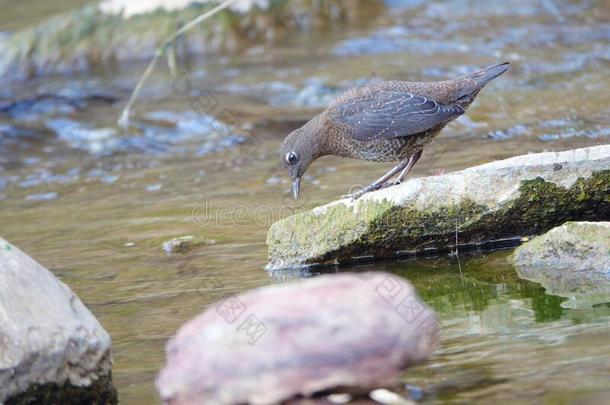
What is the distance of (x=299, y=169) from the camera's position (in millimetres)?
7477

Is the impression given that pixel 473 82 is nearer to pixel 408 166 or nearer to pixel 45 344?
pixel 408 166

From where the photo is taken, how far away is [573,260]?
5664 mm

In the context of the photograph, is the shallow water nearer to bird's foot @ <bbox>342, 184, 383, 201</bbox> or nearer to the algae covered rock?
bird's foot @ <bbox>342, 184, 383, 201</bbox>

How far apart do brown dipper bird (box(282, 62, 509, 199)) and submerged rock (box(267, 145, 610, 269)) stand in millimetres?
665

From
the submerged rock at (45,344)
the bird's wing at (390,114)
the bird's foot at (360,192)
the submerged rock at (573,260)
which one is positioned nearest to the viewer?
the submerged rock at (45,344)

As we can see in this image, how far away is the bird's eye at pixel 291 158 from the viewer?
7.38 meters

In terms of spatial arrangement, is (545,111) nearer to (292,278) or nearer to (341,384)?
(292,278)

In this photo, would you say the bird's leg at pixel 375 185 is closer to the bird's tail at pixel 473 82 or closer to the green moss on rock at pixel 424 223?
the green moss on rock at pixel 424 223

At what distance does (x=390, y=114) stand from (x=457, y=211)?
1.13 meters

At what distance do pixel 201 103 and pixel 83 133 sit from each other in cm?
159

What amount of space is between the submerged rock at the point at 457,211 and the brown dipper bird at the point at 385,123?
665mm

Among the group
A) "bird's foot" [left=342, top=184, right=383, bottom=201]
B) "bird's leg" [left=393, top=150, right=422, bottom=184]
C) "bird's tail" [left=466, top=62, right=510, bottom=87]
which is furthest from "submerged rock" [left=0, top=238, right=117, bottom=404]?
"bird's tail" [left=466, top=62, right=510, bottom=87]

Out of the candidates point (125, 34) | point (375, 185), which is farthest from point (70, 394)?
point (125, 34)

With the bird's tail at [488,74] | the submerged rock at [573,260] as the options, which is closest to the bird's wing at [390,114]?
the bird's tail at [488,74]
